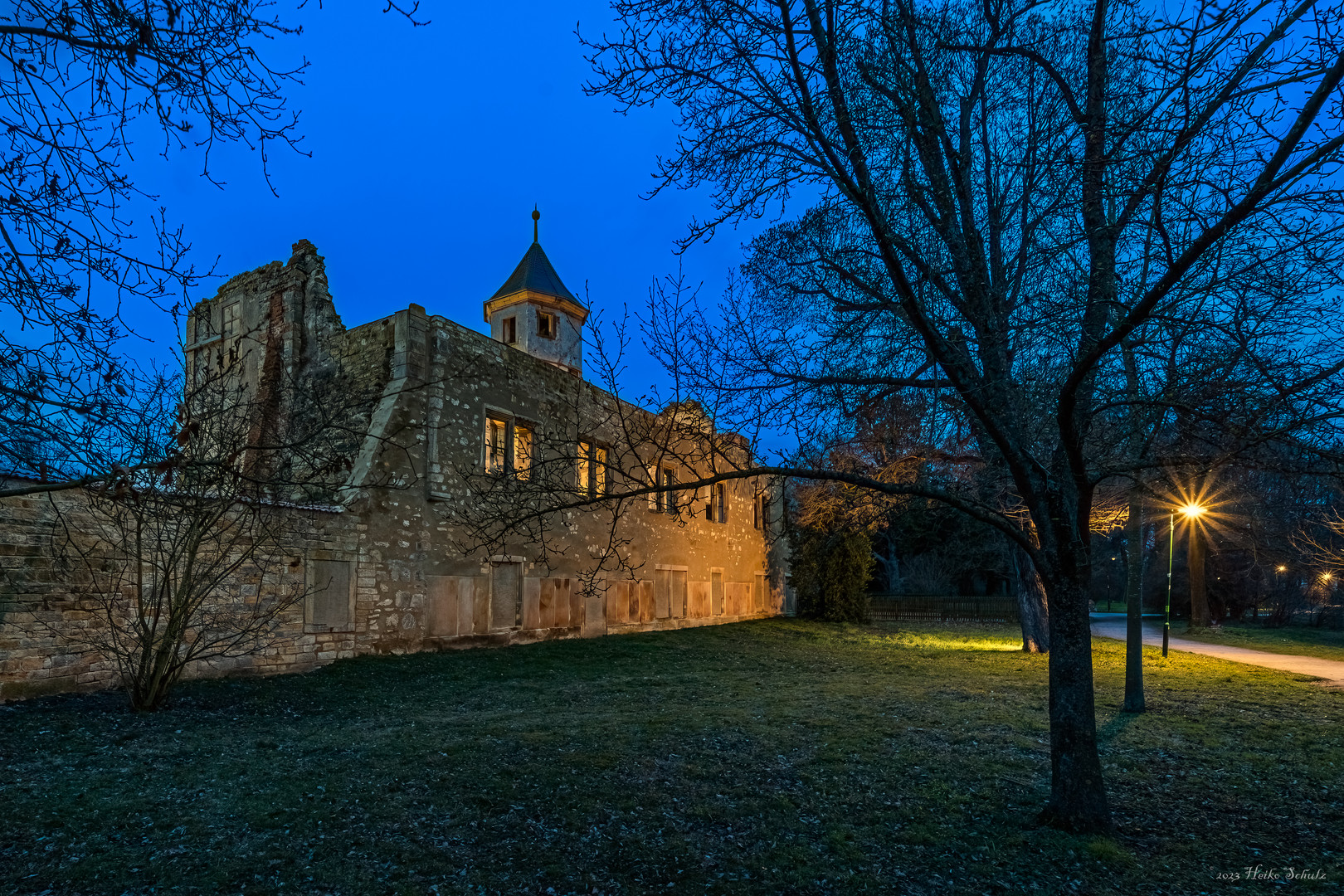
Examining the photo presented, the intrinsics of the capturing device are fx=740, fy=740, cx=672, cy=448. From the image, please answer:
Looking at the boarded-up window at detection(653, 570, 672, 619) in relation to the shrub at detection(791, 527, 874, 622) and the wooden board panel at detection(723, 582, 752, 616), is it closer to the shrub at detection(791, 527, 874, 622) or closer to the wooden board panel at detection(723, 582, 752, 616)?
the wooden board panel at detection(723, 582, 752, 616)

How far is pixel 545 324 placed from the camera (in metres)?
25.5

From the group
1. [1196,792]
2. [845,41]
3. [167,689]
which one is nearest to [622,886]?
[1196,792]

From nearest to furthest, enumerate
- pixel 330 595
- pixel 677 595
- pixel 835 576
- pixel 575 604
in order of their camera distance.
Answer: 1. pixel 330 595
2. pixel 575 604
3. pixel 677 595
4. pixel 835 576

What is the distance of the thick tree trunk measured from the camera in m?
5.12

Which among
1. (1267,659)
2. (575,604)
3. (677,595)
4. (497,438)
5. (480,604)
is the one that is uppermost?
(497,438)

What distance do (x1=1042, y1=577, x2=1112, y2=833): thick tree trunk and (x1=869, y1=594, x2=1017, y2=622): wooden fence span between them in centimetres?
2689

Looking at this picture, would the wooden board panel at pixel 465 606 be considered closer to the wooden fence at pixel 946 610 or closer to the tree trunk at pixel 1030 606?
the tree trunk at pixel 1030 606

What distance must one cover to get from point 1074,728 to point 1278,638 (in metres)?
25.0

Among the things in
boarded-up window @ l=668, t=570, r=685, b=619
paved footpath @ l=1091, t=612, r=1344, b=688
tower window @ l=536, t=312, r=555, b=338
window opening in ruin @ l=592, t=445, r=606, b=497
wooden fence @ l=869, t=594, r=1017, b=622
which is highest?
tower window @ l=536, t=312, r=555, b=338

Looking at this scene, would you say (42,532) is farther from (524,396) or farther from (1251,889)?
(1251,889)

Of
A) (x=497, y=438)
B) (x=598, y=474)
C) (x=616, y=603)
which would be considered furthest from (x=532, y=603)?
(x=497, y=438)

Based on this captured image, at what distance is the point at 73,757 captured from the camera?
21.1 feet

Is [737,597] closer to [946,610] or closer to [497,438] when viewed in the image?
[946,610]

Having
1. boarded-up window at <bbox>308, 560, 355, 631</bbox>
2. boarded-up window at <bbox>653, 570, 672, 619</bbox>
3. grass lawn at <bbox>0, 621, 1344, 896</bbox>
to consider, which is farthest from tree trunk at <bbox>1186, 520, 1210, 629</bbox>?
boarded-up window at <bbox>308, 560, 355, 631</bbox>
